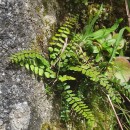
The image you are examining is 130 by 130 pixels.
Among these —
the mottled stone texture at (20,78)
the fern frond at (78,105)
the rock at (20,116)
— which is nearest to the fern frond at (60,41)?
the mottled stone texture at (20,78)

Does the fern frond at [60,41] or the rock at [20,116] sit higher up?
the fern frond at [60,41]

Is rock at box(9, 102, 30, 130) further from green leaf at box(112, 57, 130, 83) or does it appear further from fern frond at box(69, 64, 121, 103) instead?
green leaf at box(112, 57, 130, 83)

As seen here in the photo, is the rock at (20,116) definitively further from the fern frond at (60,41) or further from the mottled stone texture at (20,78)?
the fern frond at (60,41)

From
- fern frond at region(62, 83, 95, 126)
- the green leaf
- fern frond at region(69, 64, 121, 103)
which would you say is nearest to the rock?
fern frond at region(62, 83, 95, 126)

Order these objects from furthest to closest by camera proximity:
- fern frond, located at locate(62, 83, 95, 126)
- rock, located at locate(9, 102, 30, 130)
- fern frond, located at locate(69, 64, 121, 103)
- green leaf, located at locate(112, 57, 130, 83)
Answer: green leaf, located at locate(112, 57, 130, 83) → fern frond, located at locate(69, 64, 121, 103) → fern frond, located at locate(62, 83, 95, 126) → rock, located at locate(9, 102, 30, 130)

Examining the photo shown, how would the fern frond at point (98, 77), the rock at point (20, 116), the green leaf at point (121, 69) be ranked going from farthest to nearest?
the green leaf at point (121, 69), the fern frond at point (98, 77), the rock at point (20, 116)

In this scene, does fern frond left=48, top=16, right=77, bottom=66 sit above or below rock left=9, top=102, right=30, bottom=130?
above

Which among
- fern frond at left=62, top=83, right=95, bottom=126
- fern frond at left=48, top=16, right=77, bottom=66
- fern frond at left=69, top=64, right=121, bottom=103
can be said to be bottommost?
fern frond at left=62, top=83, right=95, bottom=126

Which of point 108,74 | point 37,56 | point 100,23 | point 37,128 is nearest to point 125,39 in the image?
point 100,23

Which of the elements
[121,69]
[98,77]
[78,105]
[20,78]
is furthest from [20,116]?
[121,69]

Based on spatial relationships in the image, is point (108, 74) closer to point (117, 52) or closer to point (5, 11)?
point (117, 52)
